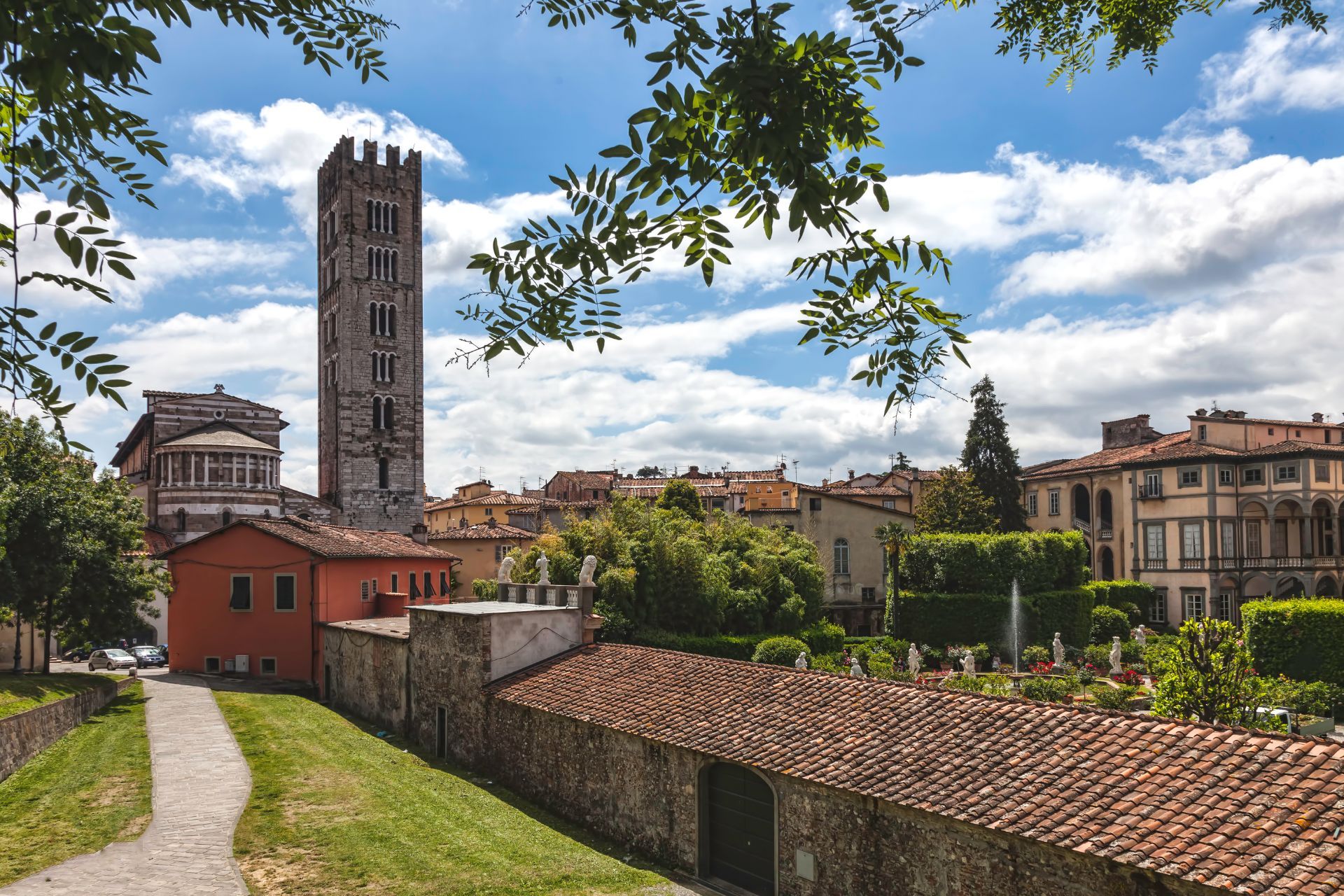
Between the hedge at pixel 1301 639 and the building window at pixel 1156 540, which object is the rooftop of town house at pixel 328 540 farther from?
the building window at pixel 1156 540

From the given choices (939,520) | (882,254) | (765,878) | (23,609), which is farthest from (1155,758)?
(939,520)

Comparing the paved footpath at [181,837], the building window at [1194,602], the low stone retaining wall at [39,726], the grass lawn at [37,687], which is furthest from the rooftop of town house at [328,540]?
the building window at [1194,602]

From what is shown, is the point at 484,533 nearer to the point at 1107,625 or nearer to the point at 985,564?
the point at 985,564

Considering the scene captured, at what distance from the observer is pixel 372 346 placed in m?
61.9

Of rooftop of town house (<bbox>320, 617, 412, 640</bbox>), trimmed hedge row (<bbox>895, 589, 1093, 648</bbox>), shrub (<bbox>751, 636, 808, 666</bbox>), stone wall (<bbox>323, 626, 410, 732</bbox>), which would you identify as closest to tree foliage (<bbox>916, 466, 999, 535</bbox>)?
trimmed hedge row (<bbox>895, 589, 1093, 648</bbox>)

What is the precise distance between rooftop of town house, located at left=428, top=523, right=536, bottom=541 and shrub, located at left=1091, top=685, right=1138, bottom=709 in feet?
101

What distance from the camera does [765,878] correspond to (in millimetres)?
11922

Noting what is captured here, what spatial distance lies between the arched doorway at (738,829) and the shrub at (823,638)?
22.2 m

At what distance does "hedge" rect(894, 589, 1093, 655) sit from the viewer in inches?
1550

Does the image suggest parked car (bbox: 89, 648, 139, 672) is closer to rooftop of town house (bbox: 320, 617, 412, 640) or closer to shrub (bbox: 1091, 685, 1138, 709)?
rooftop of town house (bbox: 320, 617, 412, 640)

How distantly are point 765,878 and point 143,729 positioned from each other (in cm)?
1604

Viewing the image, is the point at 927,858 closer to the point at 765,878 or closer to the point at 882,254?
the point at 765,878

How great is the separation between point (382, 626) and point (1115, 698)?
19.3 metres

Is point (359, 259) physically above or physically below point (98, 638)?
above
